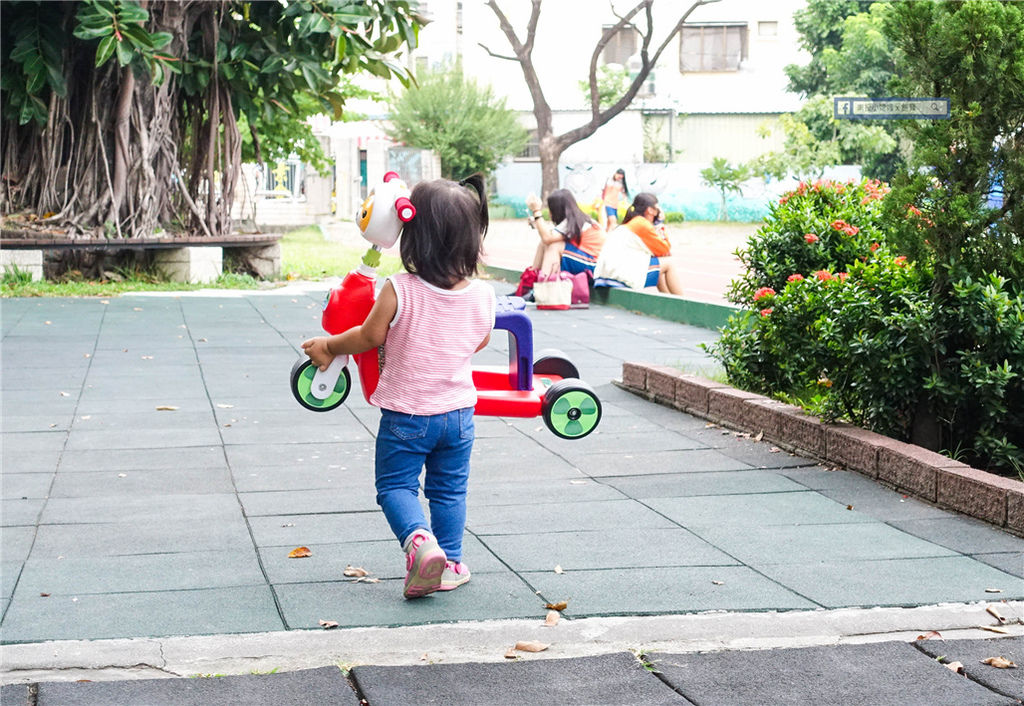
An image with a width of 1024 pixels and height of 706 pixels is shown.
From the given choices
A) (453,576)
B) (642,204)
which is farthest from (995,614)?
(642,204)

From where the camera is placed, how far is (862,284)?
6746 mm

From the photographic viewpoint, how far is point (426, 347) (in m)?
4.50

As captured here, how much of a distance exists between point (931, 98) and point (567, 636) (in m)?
3.43

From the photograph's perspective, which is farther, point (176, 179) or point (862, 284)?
point (176, 179)

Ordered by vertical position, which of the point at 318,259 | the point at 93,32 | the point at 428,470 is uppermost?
the point at 93,32

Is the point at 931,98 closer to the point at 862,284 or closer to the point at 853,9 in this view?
the point at 862,284

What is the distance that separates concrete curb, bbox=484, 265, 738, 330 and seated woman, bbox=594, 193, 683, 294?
173 mm

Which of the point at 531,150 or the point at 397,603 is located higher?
the point at 531,150

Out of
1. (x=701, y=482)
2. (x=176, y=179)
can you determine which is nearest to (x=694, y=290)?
(x=176, y=179)

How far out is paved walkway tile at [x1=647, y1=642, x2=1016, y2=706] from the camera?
364 centimetres

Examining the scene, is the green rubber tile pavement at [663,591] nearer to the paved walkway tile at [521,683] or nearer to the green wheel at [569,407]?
the paved walkway tile at [521,683]

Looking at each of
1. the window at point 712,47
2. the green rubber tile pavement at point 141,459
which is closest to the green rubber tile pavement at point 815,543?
the green rubber tile pavement at point 141,459

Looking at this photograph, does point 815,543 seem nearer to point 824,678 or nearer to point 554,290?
point 824,678

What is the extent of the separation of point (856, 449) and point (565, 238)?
8647 millimetres
